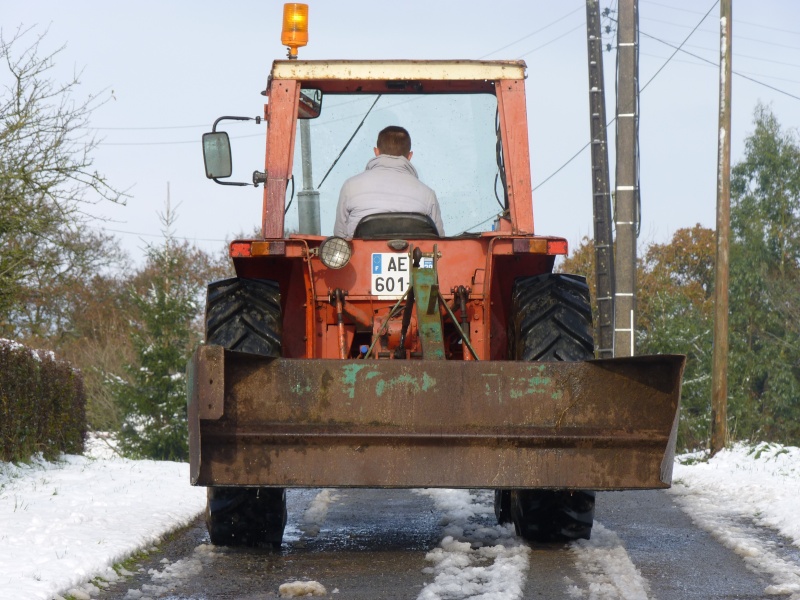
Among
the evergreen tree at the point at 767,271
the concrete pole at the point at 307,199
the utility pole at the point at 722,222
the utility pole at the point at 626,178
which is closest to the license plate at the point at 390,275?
the concrete pole at the point at 307,199

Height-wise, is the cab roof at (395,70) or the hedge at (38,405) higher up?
the cab roof at (395,70)

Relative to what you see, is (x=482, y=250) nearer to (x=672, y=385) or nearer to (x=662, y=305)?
(x=672, y=385)

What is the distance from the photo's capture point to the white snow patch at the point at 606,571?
4832 mm

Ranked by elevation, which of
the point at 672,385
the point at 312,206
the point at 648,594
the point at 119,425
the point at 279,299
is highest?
the point at 312,206

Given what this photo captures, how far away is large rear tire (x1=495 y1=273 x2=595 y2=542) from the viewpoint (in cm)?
594

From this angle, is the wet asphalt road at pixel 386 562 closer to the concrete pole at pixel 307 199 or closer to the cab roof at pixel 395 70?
the concrete pole at pixel 307 199

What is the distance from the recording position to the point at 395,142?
267 inches

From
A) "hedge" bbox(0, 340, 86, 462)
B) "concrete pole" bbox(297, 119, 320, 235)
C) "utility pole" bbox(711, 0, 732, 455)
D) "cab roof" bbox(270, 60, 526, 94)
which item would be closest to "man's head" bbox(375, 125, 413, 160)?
"cab roof" bbox(270, 60, 526, 94)

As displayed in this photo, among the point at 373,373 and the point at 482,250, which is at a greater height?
the point at 482,250

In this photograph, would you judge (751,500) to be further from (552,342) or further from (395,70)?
(395,70)

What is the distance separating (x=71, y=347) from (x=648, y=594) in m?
37.8

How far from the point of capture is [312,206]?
6.85 metres

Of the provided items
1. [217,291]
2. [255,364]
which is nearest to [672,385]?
[255,364]

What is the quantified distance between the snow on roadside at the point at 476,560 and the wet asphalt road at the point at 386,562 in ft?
0.21
